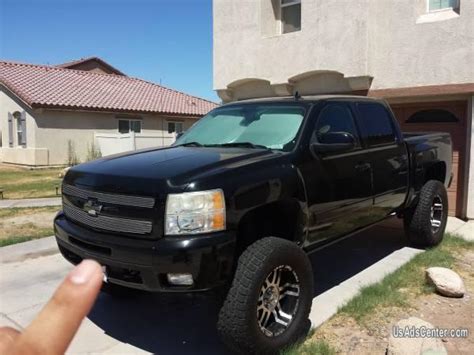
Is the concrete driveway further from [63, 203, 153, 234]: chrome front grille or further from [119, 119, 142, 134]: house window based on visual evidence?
[119, 119, 142, 134]: house window

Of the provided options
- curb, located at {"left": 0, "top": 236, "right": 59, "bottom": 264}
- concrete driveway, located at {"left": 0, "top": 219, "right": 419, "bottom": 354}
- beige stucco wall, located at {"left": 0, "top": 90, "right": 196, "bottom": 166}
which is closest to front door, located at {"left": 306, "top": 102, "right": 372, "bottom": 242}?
concrete driveway, located at {"left": 0, "top": 219, "right": 419, "bottom": 354}

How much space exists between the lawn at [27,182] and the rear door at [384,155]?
9.91 meters

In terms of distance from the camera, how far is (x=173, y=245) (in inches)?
132

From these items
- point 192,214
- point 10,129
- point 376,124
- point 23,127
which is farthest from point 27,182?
point 192,214

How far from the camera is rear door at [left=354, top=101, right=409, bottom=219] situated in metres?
5.34

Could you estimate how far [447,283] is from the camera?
4.97 m

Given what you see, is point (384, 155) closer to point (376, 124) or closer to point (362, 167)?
point (376, 124)

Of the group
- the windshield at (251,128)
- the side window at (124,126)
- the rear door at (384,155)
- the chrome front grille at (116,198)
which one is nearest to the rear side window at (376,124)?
the rear door at (384,155)

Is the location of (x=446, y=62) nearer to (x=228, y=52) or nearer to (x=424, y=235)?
(x=424, y=235)

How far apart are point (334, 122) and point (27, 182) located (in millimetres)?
14286

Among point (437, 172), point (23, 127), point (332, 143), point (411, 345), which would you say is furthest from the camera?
point (23, 127)

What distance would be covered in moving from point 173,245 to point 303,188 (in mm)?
1354

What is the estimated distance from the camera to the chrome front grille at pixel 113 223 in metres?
3.52

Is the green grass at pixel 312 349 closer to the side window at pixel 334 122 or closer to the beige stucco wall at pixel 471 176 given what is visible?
the side window at pixel 334 122
